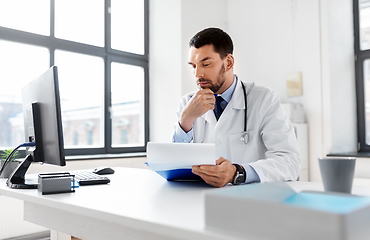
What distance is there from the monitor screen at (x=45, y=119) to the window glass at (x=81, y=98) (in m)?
2.05

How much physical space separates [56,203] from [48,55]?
265 centimetres

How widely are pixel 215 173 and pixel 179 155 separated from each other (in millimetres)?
135

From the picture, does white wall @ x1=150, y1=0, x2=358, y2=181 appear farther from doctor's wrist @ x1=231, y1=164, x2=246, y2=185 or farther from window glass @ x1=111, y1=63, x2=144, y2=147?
doctor's wrist @ x1=231, y1=164, x2=246, y2=185

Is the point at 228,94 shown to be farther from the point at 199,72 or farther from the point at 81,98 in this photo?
the point at 81,98

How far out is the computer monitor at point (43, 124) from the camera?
1.14 meters

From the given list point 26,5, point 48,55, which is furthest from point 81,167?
point 26,5

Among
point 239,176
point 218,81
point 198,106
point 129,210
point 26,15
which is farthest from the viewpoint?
point 26,15

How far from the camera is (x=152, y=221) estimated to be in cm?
68

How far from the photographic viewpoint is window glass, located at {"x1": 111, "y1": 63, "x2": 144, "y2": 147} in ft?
12.7

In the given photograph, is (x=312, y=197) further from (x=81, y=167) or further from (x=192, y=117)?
(x=81, y=167)

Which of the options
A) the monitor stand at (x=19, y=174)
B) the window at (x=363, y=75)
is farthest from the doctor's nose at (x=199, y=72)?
the window at (x=363, y=75)

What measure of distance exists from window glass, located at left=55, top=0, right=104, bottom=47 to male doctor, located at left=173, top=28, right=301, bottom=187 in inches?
89.0

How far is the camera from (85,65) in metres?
3.62

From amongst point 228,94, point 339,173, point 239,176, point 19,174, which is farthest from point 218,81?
point 339,173
